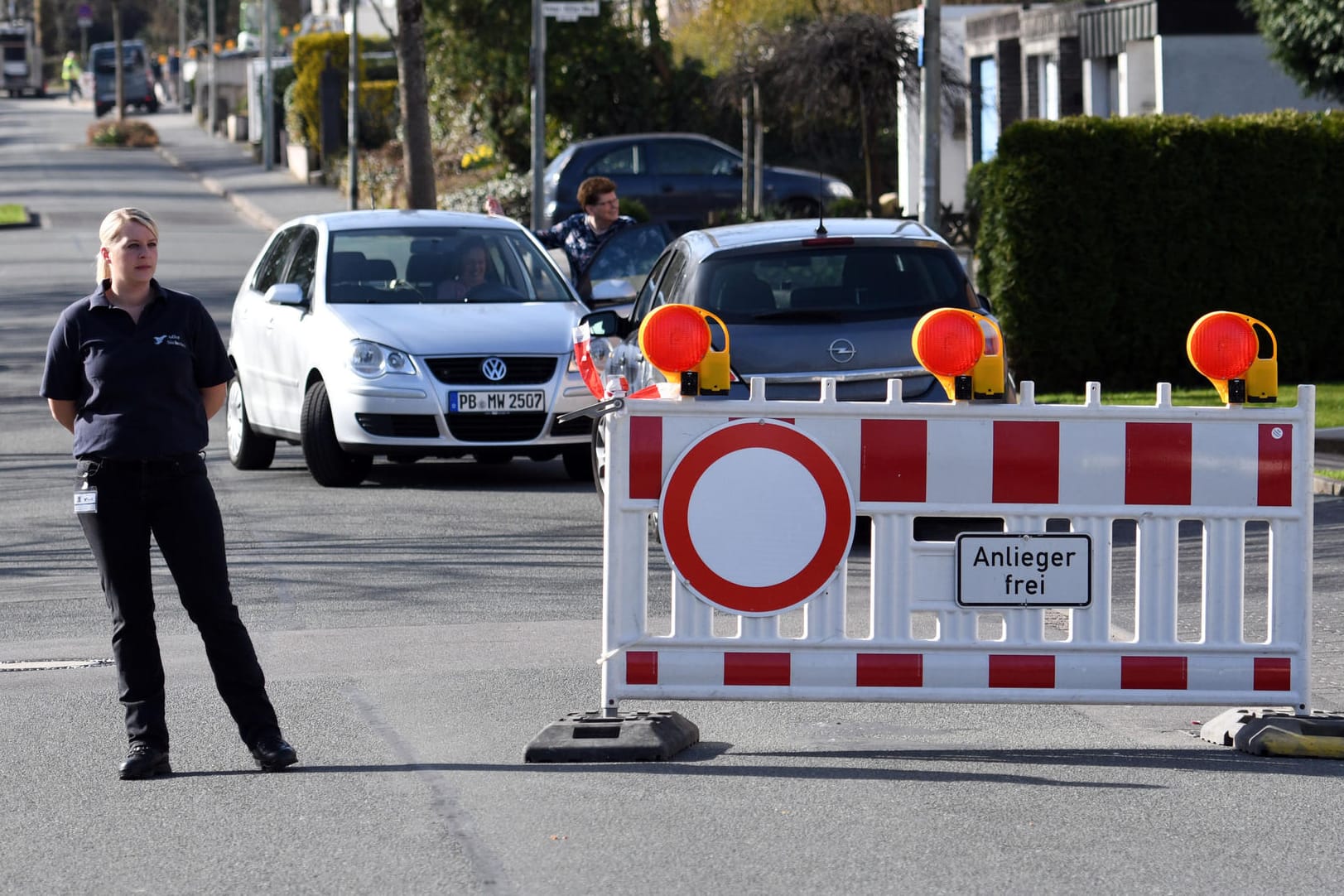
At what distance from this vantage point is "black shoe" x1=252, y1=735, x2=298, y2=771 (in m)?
6.30

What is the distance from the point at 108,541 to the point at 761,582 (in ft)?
6.38

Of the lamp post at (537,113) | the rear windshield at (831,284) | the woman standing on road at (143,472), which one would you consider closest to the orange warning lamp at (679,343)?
the woman standing on road at (143,472)

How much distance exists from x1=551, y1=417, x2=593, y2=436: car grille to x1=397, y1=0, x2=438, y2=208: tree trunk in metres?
14.9

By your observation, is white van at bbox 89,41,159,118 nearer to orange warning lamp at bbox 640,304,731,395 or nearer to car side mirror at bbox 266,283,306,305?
car side mirror at bbox 266,283,306,305

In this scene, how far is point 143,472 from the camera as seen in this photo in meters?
6.27

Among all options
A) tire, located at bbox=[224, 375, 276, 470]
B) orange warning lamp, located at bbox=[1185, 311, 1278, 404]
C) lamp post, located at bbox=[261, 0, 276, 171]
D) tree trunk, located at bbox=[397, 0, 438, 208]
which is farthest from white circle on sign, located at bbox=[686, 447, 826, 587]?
lamp post, located at bbox=[261, 0, 276, 171]

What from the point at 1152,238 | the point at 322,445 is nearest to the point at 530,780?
the point at 322,445

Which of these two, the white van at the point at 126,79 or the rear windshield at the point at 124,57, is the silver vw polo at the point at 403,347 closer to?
the white van at the point at 126,79

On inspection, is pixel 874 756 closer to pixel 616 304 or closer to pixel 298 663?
pixel 298 663

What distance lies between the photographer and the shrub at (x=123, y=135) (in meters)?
68.2

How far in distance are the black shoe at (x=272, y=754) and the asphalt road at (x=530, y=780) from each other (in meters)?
0.04

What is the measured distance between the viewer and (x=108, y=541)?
20.7 feet

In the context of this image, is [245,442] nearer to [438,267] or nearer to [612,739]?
[438,267]

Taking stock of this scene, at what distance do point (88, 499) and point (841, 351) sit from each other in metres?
4.97
